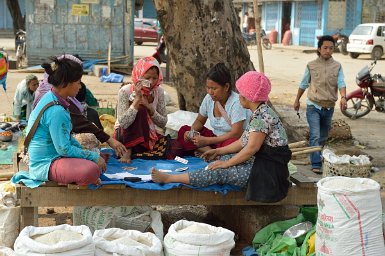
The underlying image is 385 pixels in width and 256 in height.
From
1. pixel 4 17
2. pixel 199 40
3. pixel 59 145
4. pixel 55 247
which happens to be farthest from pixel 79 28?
pixel 4 17

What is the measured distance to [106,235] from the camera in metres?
4.35

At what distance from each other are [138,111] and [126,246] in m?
2.00

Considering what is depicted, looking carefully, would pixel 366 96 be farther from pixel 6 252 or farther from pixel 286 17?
pixel 286 17

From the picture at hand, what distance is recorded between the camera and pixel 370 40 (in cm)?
2738

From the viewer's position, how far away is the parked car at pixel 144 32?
36.3 metres

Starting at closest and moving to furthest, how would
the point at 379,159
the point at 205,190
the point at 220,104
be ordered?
the point at 205,190 < the point at 220,104 < the point at 379,159

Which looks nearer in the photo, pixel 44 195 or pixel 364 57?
pixel 44 195

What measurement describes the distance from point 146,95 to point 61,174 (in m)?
1.57

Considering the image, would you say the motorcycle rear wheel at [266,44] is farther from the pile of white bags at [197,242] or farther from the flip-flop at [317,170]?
the pile of white bags at [197,242]

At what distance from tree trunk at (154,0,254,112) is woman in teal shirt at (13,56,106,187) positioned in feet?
12.4

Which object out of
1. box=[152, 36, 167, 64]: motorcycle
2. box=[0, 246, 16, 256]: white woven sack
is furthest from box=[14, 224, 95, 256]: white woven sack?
box=[152, 36, 167, 64]: motorcycle

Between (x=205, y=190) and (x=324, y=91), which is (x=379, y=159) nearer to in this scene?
(x=324, y=91)

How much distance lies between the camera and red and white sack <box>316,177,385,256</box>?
4.23m

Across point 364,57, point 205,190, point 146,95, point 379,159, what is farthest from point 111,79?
point 364,57
